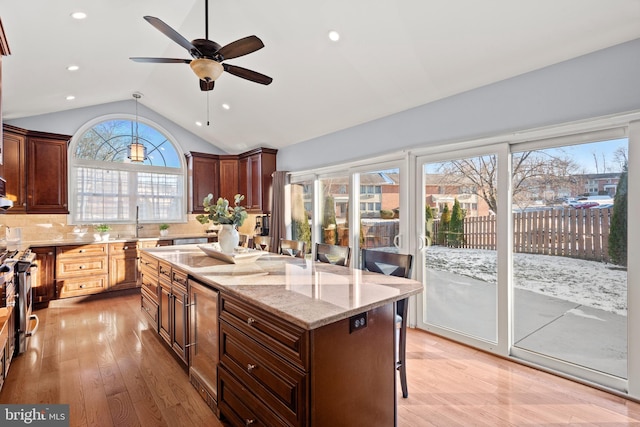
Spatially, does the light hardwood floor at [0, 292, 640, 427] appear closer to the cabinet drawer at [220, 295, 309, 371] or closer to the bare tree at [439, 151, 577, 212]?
the cabinet drawer at [220, 295, 309, 371]

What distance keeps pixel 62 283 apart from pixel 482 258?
531 cm

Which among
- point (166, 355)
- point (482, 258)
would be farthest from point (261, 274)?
point (482, 258)

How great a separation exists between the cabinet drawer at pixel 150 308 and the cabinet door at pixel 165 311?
0.63ft

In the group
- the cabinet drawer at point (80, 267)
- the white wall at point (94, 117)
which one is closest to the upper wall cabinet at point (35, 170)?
the white wall at point (94, 117)

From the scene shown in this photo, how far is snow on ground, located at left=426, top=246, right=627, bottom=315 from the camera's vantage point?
2.39 metres

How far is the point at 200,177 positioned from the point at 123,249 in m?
1.81

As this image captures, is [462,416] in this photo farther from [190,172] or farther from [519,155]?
[190,172]

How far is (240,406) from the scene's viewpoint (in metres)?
1.75

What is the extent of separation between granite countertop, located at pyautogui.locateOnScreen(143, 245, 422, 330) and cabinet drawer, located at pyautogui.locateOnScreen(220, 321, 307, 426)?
0.24 meters

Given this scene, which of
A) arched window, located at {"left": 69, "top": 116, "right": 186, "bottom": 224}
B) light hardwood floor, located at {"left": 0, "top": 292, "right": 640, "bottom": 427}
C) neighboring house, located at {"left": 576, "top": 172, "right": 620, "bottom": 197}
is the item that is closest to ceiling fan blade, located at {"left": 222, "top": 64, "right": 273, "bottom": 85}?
light hardwood floor, located at {"left": 0, "top": 292, "right": 640, "bottom": 427}

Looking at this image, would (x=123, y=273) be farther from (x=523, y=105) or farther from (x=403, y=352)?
(x=523, y=105)

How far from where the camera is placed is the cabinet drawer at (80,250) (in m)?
4.42

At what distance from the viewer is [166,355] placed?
2.91 m

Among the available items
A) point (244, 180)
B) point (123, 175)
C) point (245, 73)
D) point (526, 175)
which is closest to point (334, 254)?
point (245, 73)
